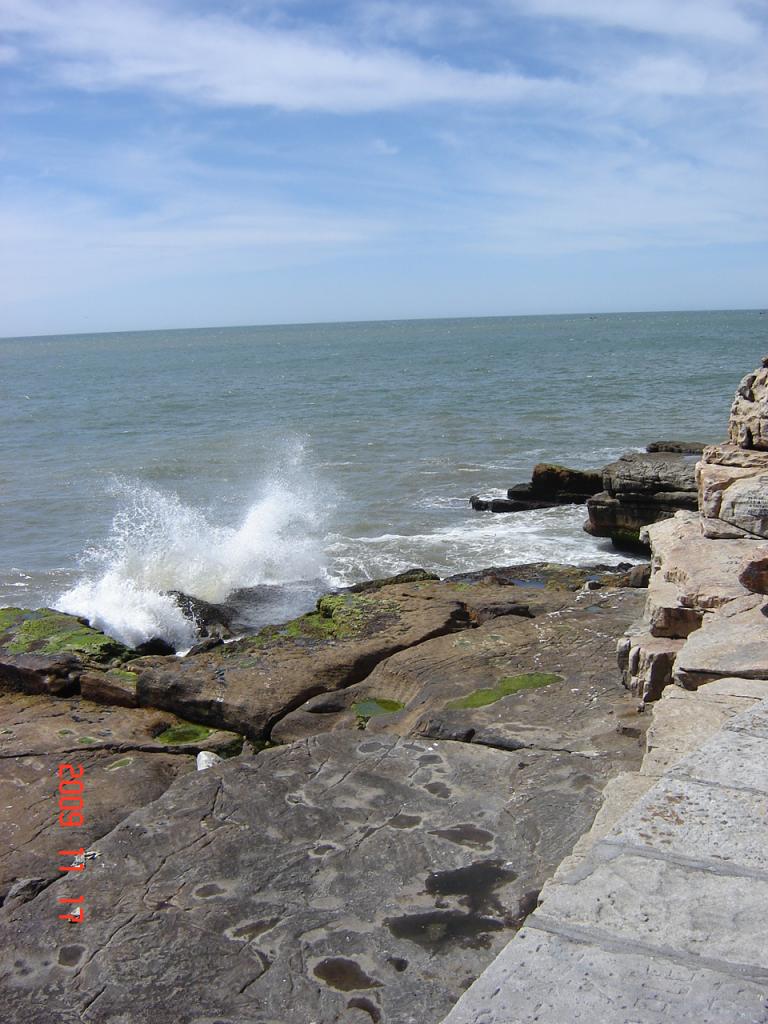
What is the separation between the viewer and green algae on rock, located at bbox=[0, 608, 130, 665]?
828 centimetres

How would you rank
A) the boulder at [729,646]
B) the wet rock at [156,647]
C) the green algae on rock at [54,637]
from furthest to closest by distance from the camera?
the wet rock at [156,647] → the green algae on rock at [54,637] → the boulder at [729,646]

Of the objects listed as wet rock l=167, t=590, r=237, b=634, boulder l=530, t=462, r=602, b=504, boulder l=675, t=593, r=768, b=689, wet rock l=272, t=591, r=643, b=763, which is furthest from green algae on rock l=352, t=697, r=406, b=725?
boulder l=530, t=462, r=602, b=504

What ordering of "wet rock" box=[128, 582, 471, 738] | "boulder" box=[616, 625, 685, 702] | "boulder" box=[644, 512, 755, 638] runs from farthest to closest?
"wet rock" box=[128, 582, 471, 738] < "boulder" box=[644, 512, 755, 638] < "boulder" box=[616, 625, 685, 702]

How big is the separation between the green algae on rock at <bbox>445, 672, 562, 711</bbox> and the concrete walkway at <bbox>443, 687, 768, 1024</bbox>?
2.98m

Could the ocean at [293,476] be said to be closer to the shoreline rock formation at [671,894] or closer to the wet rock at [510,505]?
the wet rock at [510,505]

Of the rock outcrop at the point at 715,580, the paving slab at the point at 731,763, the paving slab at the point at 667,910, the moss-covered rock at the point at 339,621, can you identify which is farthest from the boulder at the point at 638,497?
the paving slab at the point at 667,910

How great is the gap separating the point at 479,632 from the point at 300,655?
56.6 inches

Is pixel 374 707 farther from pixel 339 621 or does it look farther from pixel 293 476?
pixel 293 476

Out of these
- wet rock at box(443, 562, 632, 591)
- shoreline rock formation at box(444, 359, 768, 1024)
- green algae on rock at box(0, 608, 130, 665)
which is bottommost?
wet rock at box(443, 562, 632, 591)

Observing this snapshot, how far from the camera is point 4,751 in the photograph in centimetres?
612
